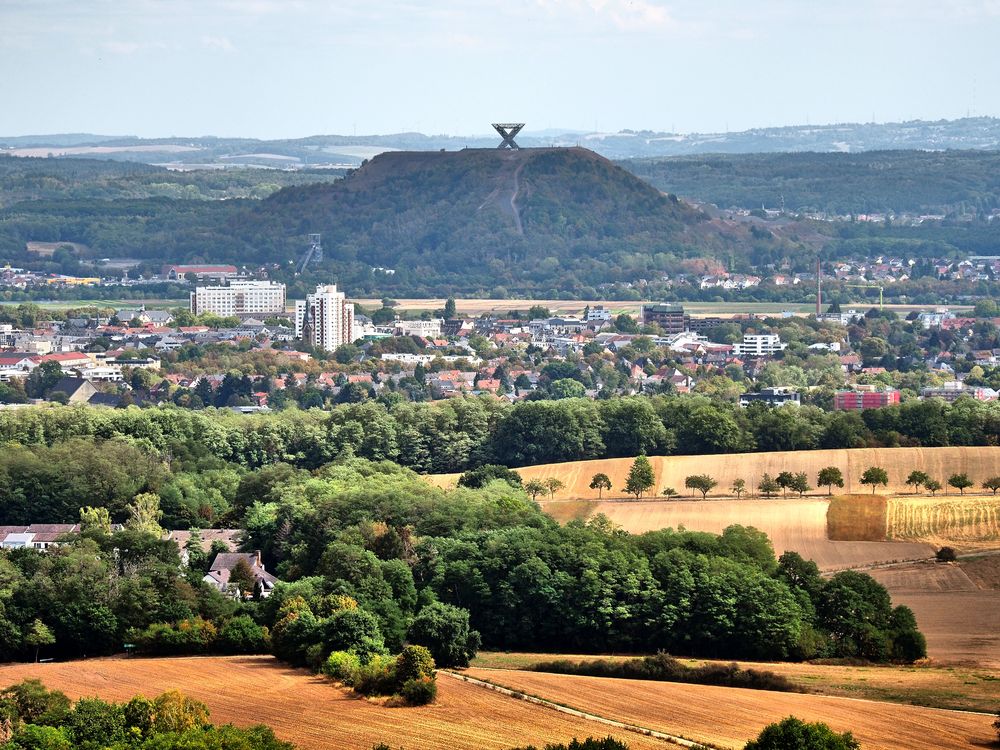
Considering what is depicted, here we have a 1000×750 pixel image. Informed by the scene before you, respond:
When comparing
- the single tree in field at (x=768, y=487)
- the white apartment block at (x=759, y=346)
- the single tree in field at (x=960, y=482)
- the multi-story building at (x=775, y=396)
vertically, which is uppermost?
the single tree in field at (x=960, y=482)

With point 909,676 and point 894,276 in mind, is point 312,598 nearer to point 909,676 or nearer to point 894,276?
point 909,676

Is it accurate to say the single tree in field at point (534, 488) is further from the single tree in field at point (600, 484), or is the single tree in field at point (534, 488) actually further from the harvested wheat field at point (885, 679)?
the harvested wheat field at point (885, 679)

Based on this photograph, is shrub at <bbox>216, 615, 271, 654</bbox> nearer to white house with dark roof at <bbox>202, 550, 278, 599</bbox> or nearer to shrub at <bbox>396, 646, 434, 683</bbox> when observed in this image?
white house with dark roof at <bbox>202, 550, 278, 599</bbox>

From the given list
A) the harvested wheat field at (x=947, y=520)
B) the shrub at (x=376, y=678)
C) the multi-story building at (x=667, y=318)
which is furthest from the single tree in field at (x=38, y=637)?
the multi-story building at (x=667, y=318)

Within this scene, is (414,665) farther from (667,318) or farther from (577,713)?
(667,318)

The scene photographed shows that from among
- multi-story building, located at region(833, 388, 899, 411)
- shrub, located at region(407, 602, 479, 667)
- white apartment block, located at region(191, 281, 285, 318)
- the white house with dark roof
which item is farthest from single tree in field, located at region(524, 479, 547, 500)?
white apartment block, located at region(191, 281, 285, 318)

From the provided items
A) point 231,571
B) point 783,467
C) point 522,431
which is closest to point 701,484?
point 783,467
